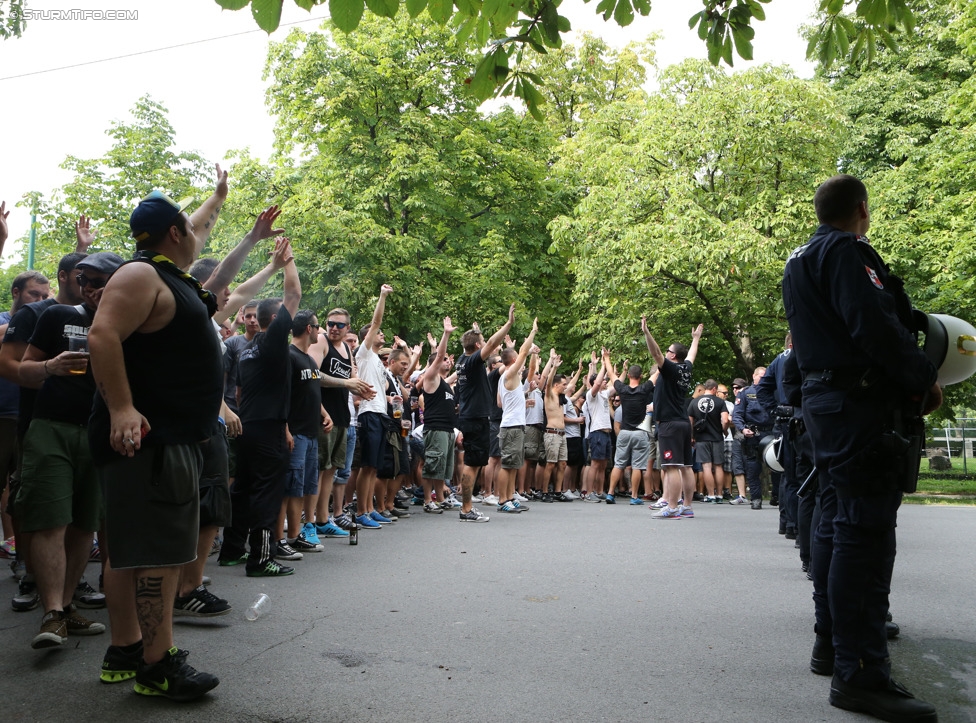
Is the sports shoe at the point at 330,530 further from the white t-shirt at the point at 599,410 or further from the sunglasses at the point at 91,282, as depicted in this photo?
the white t-shirt at the point at 599,410

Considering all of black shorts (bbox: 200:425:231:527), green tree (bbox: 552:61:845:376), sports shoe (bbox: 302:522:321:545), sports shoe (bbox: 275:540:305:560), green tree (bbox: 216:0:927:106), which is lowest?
sports shoe (bbox: 275:540:305:560)

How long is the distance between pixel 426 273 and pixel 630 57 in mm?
15102

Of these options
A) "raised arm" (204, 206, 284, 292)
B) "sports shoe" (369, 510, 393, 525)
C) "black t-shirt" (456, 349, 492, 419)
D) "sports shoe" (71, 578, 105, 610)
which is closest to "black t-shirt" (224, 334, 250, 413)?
"raised arm" (204, 206, 284, 292)

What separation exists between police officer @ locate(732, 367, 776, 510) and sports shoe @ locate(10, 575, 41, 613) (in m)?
9.15

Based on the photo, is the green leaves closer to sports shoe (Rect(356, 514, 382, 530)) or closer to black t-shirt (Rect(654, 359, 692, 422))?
sports shoe (Rect(356, 514, 382, 530))

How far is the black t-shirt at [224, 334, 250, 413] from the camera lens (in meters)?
7.29

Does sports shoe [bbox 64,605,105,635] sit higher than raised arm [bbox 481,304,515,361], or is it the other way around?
raised arm [bbox 481,304,515,361]

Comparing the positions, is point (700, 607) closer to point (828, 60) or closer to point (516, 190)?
point (828, 60)

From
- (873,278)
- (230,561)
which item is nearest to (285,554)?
(230,561)

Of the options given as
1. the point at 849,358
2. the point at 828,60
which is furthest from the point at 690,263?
the point at 849,358

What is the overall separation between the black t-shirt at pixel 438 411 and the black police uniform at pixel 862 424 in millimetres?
8128

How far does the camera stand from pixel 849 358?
3818mm

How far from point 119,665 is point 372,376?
6.59 m

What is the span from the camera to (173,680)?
3.68 metres
